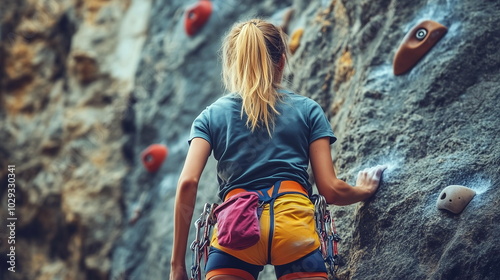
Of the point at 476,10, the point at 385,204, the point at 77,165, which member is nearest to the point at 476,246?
the point at 385,204

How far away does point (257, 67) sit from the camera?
265cm

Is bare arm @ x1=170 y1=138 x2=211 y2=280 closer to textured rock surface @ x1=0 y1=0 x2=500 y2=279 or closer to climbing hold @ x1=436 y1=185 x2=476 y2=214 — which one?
textured rock surface @ x1=0 y1=0 x2=500 y2=279

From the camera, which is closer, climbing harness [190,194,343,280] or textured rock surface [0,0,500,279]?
climbing harness [190,194,343,280]

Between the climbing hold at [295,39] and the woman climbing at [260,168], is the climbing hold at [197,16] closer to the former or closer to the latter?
the climbing hold at [295,39]

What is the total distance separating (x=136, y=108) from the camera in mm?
6773

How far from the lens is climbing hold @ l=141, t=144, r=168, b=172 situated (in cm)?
613

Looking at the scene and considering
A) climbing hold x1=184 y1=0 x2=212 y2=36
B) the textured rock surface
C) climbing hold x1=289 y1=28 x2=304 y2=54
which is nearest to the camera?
the textured rock surface

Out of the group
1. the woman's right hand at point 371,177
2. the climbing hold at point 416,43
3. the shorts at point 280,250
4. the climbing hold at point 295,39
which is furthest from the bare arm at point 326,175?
the climbing hold at point 295,39

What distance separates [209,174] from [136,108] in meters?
1.77

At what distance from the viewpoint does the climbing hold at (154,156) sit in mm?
6133

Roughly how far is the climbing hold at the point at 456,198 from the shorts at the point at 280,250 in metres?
0.69

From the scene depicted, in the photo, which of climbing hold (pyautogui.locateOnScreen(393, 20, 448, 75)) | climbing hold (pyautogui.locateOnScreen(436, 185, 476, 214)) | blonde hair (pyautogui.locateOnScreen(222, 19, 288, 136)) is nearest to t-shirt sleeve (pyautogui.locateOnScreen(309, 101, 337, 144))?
blonde hair (pyautogui.locateOnScreen(222, 19, 288, 136))

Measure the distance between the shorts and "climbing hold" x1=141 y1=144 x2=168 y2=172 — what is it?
12.3 ft

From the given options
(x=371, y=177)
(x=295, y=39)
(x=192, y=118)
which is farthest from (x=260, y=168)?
(x=192, y=118)
